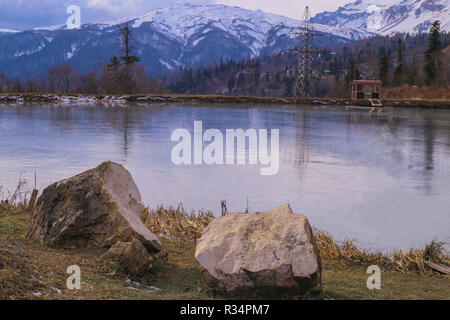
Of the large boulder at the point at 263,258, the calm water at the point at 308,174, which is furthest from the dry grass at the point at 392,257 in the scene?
the large boulder at the point at 263,258

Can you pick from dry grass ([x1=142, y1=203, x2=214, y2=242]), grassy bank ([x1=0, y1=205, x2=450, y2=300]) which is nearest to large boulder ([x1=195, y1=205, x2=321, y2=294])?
grassy bank ([x1=0, y1=205, x2=450, y2=300])

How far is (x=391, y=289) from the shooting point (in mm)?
6969

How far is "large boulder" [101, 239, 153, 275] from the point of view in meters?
6.93

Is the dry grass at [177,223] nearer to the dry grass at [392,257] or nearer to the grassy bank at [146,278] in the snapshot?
the grassy bank at [146,278]

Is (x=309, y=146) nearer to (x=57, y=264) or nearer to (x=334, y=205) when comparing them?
(x=334, y=205)

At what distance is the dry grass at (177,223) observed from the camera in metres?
9.82

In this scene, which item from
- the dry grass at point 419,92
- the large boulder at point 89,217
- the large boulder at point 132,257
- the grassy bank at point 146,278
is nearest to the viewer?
the grassy bank at point 146,278

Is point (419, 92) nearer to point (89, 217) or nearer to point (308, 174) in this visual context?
point (308, 174)

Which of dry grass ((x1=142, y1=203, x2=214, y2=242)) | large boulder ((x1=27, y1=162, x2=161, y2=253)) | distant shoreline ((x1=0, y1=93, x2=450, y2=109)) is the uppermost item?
distant shoreline ((x1=0, y1=93, x2=450, y2=109))

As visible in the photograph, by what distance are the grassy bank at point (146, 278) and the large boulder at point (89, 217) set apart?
244 mm

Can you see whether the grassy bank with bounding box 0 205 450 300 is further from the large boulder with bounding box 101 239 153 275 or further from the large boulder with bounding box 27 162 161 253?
the large boulder with bounding box 27 162 161 253

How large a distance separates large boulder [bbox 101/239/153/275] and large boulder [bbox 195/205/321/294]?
Answer: 88 cm

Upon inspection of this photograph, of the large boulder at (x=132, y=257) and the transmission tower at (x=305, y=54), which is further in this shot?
the transmission tower at (x=305, y=54)

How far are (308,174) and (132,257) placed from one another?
33.8 feet
